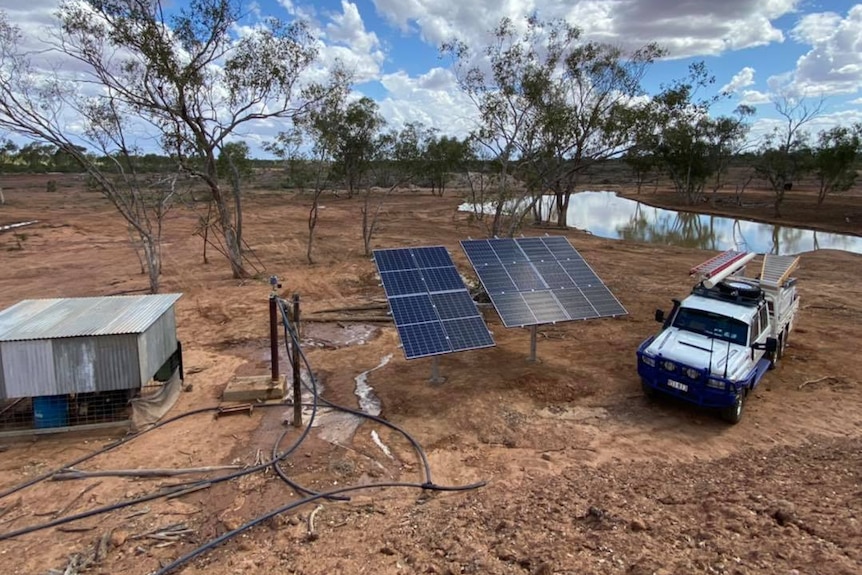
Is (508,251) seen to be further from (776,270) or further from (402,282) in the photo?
(776,270)

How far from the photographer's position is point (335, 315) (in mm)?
15953

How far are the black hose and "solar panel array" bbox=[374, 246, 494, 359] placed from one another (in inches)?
109

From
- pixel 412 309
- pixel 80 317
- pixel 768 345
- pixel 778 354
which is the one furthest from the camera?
pixel 778 354

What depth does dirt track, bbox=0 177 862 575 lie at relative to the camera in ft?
17.8

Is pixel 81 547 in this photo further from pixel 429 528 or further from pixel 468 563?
pixel 468 563

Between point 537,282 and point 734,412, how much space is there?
481 cm

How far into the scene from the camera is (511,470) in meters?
7.55

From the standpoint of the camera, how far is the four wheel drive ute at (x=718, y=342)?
8.76 m

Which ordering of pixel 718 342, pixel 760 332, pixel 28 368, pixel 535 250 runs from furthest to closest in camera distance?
pixel 535 250
pixel 760 332
pixel 718 342
pixel 28 368

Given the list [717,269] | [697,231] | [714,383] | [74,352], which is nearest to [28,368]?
[74,352]

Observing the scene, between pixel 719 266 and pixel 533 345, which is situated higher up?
pixel 719 266

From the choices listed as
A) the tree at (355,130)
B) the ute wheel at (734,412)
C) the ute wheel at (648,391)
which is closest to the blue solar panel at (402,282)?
the ute wheel at (648,391)

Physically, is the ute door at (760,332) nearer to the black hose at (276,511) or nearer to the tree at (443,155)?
the black hose at (276,511)

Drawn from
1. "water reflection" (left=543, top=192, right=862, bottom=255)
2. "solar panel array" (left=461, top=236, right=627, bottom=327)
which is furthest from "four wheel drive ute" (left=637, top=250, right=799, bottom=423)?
"water reflection" (left=543, top=192, right=862, bottom=255)
